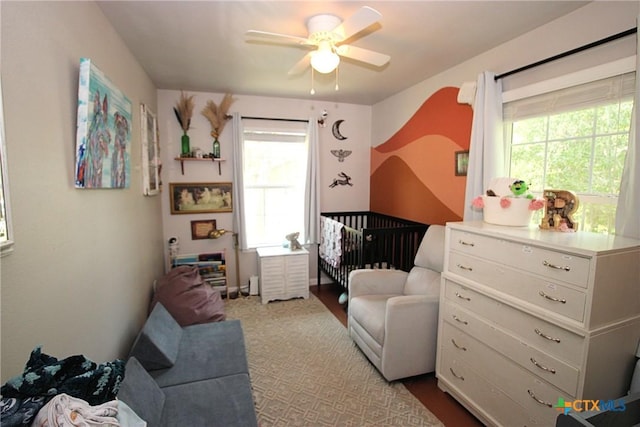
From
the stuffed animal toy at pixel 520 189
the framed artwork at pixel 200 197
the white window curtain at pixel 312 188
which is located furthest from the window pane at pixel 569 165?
the framed artwork at pixel 200 197

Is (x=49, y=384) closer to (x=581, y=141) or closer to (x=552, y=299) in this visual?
(x=552, y=299)

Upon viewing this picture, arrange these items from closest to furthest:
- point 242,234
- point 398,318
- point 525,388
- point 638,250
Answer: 1. point 638,250
2. point 525,388
3. point 398,318
4. point 242,234

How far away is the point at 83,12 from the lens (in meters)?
1.53

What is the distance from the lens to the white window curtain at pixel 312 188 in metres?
3.92

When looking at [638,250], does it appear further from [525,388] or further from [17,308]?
[17,308]

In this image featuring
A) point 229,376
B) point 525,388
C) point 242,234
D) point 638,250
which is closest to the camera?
point 638,250

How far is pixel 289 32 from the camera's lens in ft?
6.77

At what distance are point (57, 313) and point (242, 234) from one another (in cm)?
260

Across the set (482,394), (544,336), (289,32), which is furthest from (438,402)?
(289,32)

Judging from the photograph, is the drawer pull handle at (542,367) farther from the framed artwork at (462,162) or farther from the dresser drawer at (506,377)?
the framed artwork at (462,162)

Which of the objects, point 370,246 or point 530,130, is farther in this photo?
point 370,246

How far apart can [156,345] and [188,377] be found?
0.87ft

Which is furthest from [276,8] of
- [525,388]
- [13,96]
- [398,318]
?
[525,388]

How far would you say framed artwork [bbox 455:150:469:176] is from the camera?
104 inches
